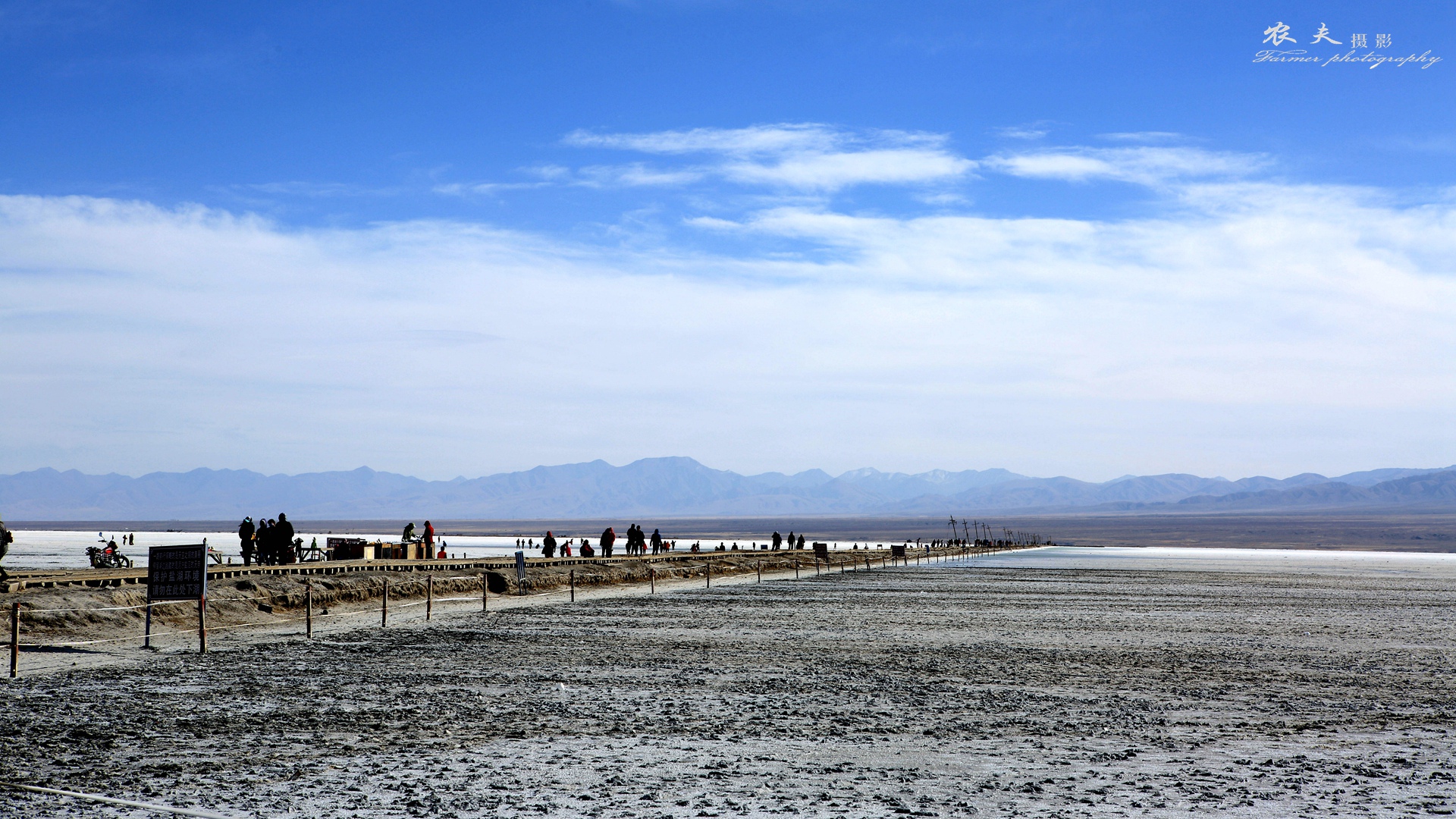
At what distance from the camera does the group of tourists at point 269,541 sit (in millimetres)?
37375

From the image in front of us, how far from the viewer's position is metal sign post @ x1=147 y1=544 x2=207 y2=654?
20.1m

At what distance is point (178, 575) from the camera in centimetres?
2038

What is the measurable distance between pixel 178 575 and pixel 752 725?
1223cm

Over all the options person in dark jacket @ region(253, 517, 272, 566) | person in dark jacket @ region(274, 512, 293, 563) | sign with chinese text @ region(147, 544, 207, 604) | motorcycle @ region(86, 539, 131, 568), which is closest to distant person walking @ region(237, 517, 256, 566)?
person in dark jacket @ region(253, 517, 272, 566)

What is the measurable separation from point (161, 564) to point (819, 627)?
13.3 meters

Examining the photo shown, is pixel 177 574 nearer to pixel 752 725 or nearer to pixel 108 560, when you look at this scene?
pixel 752 725

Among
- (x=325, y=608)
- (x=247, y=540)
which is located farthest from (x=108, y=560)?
(x=325, y=608)

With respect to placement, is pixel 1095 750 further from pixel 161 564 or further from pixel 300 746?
pixel 161 564

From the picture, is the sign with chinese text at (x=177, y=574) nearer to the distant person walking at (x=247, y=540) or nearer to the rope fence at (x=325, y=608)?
the rope fence at (x=325, y=608)

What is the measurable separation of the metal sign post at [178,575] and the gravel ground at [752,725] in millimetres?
1604

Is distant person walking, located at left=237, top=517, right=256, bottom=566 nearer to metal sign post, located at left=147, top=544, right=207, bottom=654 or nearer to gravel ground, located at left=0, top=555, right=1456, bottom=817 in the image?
gravel ground, located at left=0, top=555, right=1456, bottom=817

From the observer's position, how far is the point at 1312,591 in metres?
47.5

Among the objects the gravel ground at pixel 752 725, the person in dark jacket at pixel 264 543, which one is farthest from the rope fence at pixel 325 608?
the person in dark jacket at pixel 264 543

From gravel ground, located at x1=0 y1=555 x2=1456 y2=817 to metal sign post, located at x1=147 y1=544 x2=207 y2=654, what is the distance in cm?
160
